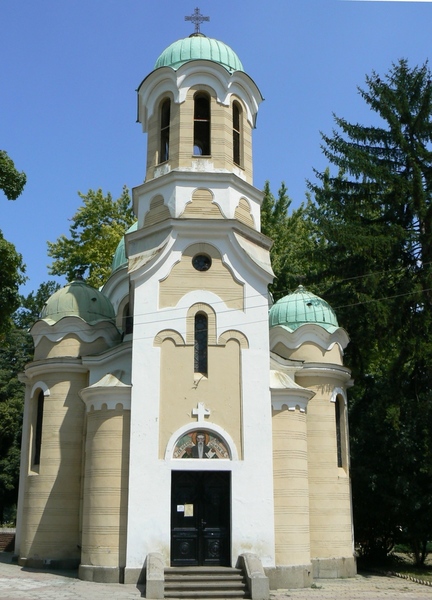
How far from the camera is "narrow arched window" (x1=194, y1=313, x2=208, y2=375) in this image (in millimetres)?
16578

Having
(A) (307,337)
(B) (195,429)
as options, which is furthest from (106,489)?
(A) (307,337)

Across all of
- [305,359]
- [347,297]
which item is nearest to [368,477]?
[305,359]

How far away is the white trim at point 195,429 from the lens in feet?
51.6

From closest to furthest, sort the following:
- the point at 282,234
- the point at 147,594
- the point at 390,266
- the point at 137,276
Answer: the point at 147,594
the point at 137,276
the point at 390,266
the point at 282,234

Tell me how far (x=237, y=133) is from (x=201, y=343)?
20.4ft

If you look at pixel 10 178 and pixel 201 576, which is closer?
pixel 10 178

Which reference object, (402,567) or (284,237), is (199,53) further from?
(402,567)

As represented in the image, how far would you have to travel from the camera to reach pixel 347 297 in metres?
22.5

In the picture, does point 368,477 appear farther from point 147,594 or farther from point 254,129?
point 254,129

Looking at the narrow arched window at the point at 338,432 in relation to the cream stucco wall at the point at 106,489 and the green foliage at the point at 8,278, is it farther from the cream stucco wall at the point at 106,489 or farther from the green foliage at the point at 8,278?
the green foliage at the point at 8,278

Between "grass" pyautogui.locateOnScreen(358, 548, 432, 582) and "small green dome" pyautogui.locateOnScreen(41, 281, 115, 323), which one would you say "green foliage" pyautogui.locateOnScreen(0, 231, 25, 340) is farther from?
"grass" pyautogui.locateOnScreen(358, 548, 432, 582)

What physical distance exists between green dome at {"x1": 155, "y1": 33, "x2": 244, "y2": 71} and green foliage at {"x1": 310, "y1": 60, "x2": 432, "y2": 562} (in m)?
5.27

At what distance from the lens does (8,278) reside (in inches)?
558

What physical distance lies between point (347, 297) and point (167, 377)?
845 cm
